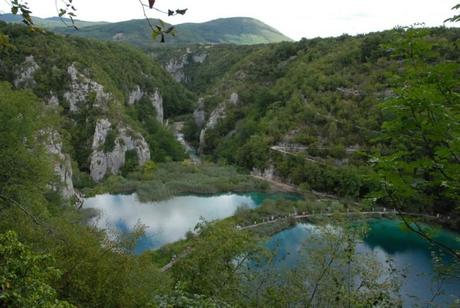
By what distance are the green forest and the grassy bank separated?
0.71ft

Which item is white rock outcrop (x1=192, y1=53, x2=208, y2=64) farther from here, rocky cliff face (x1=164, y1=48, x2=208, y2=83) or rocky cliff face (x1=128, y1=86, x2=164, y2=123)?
rocky cliff face (x1=128, y1=86, x2=164, y2=123)

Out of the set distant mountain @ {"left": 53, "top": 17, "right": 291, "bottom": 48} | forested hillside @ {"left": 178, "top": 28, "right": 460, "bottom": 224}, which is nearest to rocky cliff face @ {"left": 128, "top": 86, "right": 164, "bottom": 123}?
forested hillside @ {"left": 178, "top": 28, "right": 460, "bottom": 224}

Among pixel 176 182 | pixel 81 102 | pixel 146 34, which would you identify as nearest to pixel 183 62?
pixel 146 34

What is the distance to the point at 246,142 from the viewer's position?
167ft

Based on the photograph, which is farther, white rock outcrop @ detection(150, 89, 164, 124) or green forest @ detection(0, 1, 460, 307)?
white rock outcrop @ detection(150, 89, 164, 124)

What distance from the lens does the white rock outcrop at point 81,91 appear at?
4319 centimetres

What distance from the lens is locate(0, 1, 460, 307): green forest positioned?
423 centimetres

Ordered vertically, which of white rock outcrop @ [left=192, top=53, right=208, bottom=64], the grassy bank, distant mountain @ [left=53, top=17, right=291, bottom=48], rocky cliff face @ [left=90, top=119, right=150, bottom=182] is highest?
distant mountain @ [left=53, top=17, right=291, bottom=48]

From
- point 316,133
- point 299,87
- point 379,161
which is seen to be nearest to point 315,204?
point 316,133

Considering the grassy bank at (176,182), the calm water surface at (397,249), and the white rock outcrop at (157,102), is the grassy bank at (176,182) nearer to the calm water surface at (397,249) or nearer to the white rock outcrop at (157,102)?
the calm water surface at (397,249)

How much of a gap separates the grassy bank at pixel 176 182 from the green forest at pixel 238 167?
0.22 m

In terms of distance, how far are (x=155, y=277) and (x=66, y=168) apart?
20109 millimetres

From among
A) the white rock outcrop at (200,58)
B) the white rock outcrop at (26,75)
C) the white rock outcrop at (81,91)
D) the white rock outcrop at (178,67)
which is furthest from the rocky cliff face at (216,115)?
the white rock outcrop at (178,67)

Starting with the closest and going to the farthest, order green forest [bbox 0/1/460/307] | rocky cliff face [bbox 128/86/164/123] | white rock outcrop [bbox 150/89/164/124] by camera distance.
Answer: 1. green forest [bbox 0/1/460/307]
2. rocky cliff face [bbox 128/86/164/123]
3. white rock outcrop [bbox 150/89/164/124]
